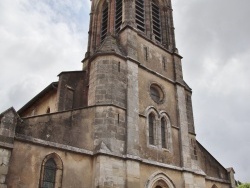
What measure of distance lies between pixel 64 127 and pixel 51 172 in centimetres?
201

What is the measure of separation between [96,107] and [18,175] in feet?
15.6

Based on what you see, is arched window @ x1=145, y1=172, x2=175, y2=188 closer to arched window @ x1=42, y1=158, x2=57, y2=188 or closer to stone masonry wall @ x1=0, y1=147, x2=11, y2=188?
arched window @ x1=42, y1=158, x2=57, y2=188

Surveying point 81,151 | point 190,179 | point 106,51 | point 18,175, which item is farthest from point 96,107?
point 190,179

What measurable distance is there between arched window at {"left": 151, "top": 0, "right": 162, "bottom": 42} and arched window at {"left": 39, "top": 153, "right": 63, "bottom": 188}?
1127 centimetres

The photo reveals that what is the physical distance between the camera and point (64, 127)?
12992mm

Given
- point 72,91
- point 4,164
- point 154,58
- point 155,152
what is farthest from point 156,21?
point 4,164

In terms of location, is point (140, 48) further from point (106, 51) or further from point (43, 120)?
point (43, 120)

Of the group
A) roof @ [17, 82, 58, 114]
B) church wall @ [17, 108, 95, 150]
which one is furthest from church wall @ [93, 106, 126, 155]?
roof @ [17, 82, 58, 114]

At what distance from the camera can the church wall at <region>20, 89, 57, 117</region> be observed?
17.8 m

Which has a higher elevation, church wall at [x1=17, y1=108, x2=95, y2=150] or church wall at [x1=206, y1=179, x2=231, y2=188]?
church wall at [x1=17, y1=108, x2=95, y2=150]

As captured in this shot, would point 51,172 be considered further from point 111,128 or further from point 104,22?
point 104,22

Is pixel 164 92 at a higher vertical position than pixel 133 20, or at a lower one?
lower

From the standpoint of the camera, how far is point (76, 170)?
12.4m

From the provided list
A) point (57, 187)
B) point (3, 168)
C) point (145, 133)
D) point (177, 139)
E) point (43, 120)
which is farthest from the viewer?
point (177, 139)
